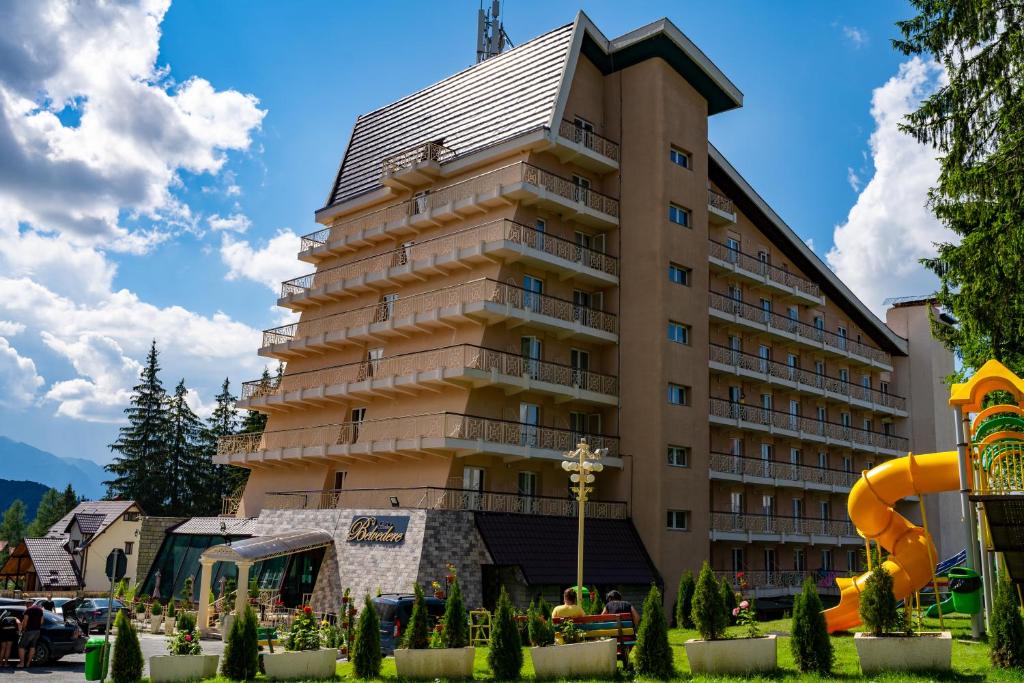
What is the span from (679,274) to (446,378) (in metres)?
11.2

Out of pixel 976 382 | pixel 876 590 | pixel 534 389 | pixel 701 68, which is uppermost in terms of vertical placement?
pixel 701 68

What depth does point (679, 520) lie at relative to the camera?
1391 inches

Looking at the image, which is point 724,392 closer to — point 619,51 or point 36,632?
point 619,51

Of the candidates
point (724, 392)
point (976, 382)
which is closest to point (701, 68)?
point (724, 392)

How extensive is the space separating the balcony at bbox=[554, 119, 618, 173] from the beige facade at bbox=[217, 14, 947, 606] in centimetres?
11

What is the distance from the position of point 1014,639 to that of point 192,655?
49.7 feet

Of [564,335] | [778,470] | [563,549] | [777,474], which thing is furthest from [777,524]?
[563,549]

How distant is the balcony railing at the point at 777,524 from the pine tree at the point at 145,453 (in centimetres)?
5359

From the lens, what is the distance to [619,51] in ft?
126

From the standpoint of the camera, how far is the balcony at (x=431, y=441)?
31484mm

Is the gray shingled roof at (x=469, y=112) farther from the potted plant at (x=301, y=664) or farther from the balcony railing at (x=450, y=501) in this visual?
the potted plant at (x=301, y=664)

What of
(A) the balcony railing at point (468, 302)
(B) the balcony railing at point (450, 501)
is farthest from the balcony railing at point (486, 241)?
(B) the balcony railing at point (450, 501)

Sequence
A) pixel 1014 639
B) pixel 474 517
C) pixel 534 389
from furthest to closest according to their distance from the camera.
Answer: pixel 534 389 < pixel 474 517 < pixel 1014 639

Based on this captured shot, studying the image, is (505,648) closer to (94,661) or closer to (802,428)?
(94,661)
